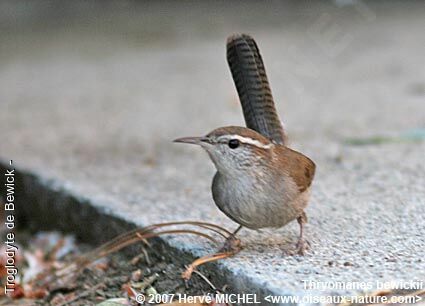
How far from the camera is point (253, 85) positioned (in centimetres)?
316

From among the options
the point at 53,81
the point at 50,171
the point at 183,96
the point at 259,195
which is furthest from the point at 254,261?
the point at 53,81

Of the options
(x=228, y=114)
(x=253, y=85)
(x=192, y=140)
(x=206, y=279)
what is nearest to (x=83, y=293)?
(x=206, y=279)

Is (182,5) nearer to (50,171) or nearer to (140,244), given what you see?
(50,171)

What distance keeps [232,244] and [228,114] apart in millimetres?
2582

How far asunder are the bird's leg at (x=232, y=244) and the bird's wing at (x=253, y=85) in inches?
17.0

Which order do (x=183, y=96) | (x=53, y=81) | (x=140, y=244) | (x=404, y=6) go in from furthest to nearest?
1. (x=404, y=6)
2. (x=53, y=81)
3. (x=183, y=96)
4. (x=140, y=244)

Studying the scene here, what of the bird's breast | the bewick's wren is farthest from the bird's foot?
the bird's breast

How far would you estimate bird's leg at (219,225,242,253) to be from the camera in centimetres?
297

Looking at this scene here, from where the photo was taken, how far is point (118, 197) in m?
3.90

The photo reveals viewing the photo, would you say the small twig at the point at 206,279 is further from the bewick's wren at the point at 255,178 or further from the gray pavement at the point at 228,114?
the bewick's wren at the point at 255,178

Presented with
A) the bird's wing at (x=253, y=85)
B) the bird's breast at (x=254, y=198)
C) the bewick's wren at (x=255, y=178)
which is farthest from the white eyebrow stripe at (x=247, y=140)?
the bird's wing at (x=253, y=85)

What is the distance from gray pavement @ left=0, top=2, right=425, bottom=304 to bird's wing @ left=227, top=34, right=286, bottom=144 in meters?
0.40

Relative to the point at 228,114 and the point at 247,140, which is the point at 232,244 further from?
the point at 228,114

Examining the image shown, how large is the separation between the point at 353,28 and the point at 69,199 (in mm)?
5138
